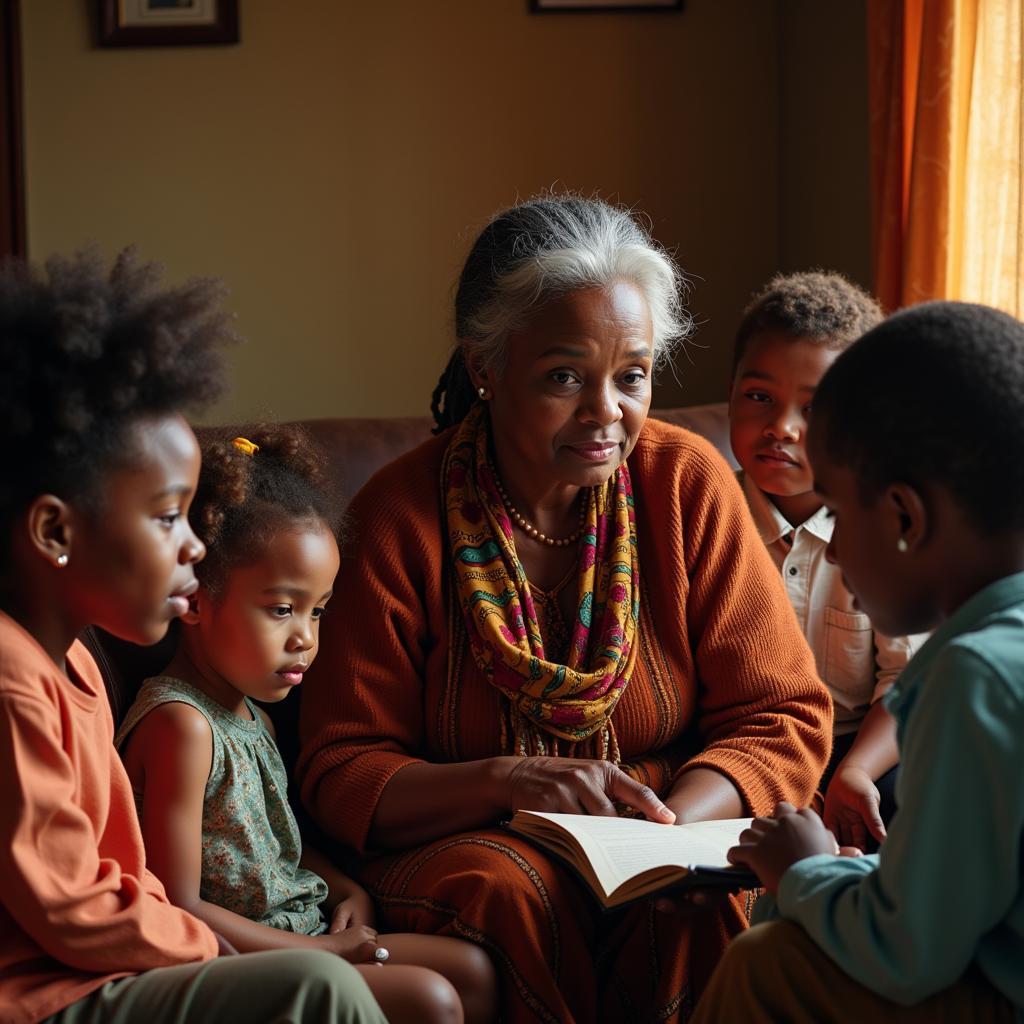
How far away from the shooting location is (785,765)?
5.85 ft

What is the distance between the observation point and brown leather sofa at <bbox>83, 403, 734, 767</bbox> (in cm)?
187

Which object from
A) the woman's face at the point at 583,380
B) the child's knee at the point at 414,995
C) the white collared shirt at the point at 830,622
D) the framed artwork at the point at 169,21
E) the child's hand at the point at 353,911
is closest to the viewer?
the child's knee at the point at 414,995

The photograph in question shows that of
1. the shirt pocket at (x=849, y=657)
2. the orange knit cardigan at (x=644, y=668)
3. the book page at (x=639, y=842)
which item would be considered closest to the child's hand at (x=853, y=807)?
the orange knit cardigan at (x=644, y=668)

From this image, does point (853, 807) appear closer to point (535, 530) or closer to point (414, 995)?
point (535, 530)

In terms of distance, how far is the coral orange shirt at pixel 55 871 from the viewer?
3.76 ft

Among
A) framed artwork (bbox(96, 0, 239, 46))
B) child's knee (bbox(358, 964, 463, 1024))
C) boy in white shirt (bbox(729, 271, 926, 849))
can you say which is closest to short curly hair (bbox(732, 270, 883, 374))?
boy in white shirt (bbox(729, 271, 926, 849))

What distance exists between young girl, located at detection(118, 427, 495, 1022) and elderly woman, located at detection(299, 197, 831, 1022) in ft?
0.30

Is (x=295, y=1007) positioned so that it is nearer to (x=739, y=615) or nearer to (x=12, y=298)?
(x=12, y=298)

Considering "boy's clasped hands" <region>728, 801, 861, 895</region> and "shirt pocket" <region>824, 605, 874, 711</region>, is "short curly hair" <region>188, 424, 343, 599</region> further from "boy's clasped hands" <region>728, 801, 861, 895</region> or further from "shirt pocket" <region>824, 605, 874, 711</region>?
"shirt pocket" <region>824, 605, 874, 711</region>

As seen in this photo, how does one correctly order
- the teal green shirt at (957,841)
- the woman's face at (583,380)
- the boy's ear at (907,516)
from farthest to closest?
the woman's face at (583,380) → the boy's ear at (907,516) → the teal green shirt at (957,841)

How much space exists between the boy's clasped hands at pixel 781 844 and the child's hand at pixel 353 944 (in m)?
0.46

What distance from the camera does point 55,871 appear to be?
3.82ft

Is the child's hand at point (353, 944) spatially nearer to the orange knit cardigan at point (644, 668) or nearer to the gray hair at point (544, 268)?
the orange knit cardigan at point (644, 668)

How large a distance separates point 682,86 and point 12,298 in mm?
2766
